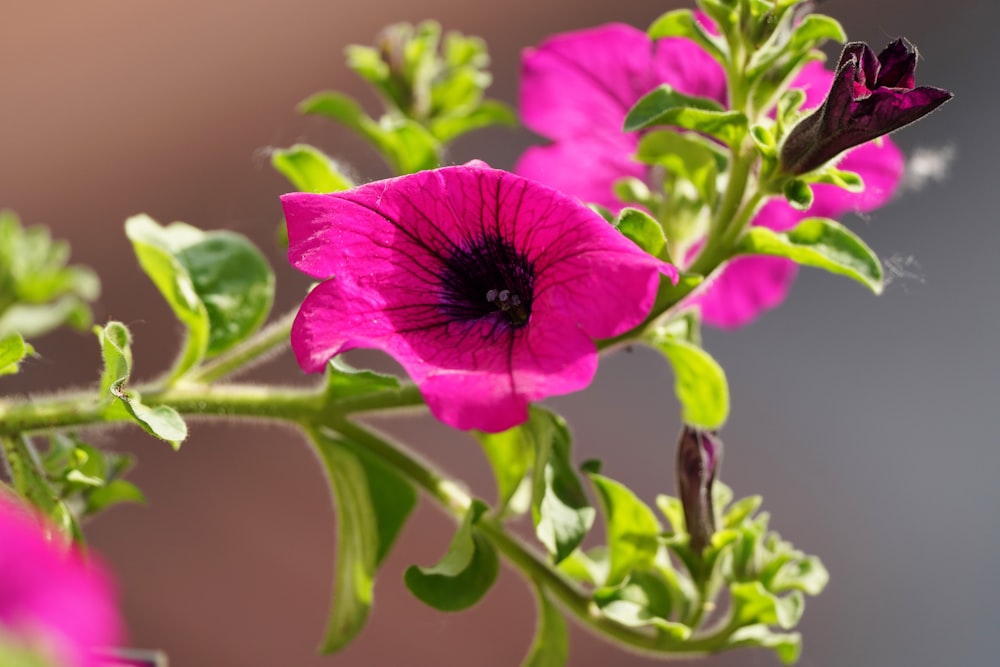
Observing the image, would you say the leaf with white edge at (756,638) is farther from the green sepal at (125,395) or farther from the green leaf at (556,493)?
the green sepal at (125,395)

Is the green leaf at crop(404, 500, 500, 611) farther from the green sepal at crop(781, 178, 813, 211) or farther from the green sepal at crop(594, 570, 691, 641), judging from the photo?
the green sepal at crop(781, 178, 813, 211)

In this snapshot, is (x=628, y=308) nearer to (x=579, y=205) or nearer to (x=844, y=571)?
(x=579, y=205)

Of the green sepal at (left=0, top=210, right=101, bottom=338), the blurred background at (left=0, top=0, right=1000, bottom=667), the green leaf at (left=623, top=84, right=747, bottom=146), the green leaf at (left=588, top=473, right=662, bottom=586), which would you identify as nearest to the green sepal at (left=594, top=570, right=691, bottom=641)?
the green leaf at (left=588, top=473, right=662, bottom=586)

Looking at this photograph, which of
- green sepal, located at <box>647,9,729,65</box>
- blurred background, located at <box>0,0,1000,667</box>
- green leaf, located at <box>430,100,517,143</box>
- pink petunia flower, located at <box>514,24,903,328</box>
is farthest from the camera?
blurred background, located at <box>0,0,1000,667</box>

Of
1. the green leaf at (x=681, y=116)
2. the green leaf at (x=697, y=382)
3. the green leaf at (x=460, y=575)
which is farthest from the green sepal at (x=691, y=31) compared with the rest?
the green leaf at (x=460, y=575)

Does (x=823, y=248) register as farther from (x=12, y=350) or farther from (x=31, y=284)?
(x=31, y=284)
